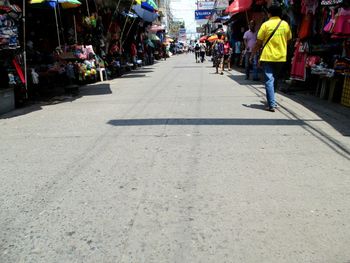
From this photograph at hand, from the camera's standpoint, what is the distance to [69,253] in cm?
284

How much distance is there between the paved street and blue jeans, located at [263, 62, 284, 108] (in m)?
0.52

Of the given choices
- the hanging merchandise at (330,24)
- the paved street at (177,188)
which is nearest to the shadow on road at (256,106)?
the paved street at (177,188)

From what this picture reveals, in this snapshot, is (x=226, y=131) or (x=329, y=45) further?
(x=329, y=45)

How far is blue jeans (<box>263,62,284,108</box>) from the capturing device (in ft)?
25.0

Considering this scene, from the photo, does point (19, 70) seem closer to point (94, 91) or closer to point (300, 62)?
point (94, 91)

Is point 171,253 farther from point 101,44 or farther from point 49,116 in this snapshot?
point 101,44

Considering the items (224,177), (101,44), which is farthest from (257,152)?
(101,44)

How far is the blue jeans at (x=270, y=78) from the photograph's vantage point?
7629mm

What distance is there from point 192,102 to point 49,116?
10.6 ft

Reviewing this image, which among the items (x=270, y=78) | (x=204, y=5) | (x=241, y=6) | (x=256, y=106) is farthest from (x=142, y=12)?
(x=204, y=5)

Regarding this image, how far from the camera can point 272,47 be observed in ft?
25.2

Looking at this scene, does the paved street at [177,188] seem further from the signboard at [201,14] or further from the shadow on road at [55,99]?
the signboard at [201,14]

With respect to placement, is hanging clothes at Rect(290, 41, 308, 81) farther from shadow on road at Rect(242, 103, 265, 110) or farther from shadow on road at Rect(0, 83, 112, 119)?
shadow on road at Rect(0, 83, 112, 119)

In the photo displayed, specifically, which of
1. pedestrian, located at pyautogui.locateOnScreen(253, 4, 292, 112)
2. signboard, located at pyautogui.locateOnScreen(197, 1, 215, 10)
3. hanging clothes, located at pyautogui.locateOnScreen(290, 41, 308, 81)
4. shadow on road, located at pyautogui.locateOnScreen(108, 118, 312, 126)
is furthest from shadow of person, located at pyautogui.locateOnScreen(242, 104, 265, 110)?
signboard, located at pyautogui.locateOnScreen(197, 1, 215, 10)
